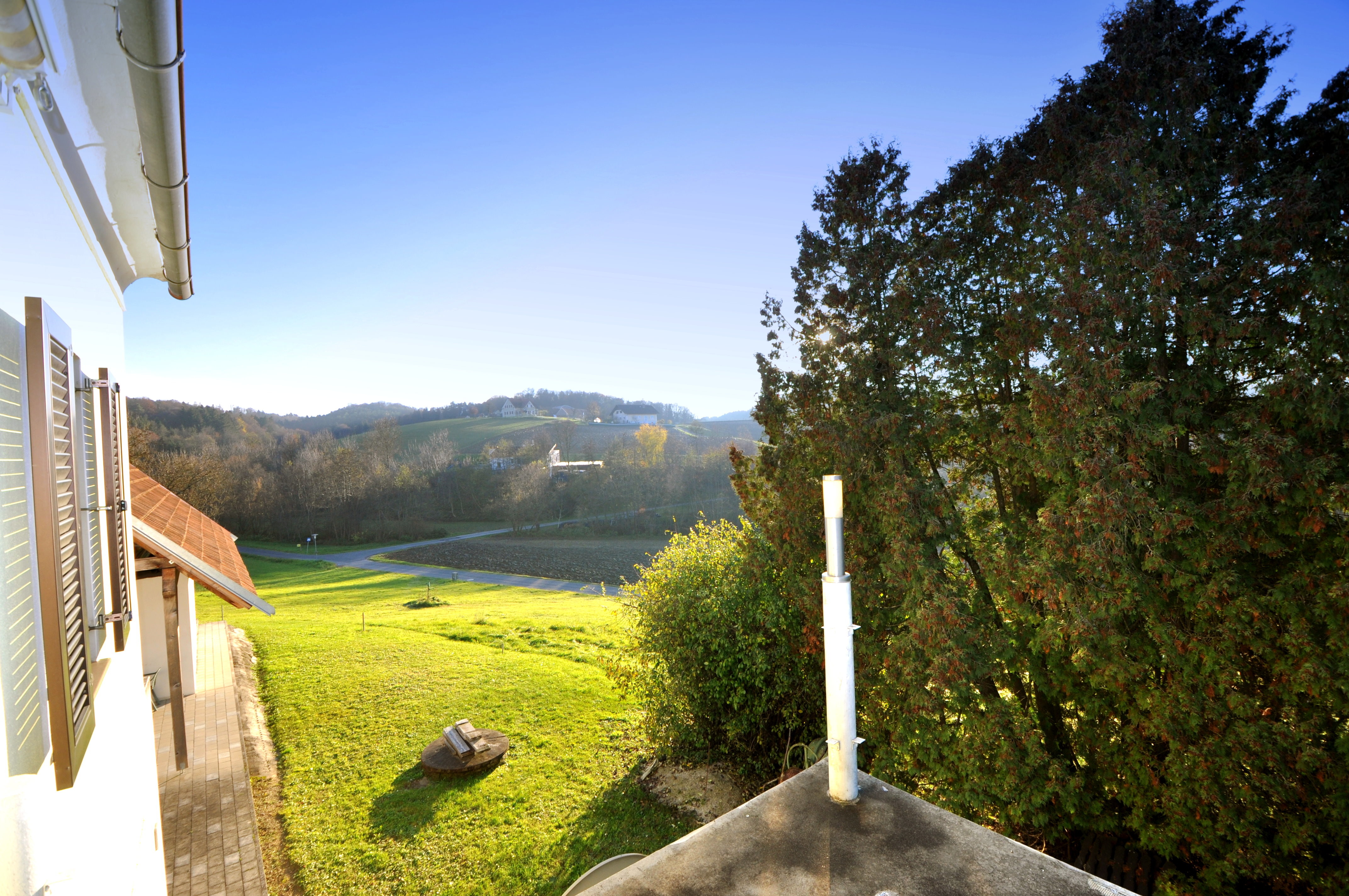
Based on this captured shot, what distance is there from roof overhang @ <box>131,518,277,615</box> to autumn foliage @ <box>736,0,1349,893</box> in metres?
6.68

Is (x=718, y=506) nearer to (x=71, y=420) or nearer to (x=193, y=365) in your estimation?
(x=71, y=420)

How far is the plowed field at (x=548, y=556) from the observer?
3400 cm

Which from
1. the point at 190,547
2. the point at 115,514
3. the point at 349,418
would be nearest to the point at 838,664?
the point at 115,514

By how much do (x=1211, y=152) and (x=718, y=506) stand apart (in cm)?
3935

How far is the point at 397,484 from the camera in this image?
5178 centimetres

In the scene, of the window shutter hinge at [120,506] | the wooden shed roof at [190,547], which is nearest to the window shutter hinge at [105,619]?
the window shutter hinge at [120,506]

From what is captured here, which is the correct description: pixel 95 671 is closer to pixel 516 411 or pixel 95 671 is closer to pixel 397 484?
pixel 397 484

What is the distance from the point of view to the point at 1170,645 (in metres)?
5.59

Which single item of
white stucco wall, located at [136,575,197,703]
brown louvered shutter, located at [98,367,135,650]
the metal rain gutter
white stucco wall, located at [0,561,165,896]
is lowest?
white stucco wall, located at [136,575,197,703]

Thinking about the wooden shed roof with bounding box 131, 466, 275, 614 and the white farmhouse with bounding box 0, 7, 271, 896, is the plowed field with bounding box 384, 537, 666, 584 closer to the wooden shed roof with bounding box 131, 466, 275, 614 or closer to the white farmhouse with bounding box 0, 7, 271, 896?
the wooden shed roof with bounding box 131, 466, 275, 614

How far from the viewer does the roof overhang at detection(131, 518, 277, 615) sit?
6.81 meters

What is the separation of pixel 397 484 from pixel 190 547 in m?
47.5

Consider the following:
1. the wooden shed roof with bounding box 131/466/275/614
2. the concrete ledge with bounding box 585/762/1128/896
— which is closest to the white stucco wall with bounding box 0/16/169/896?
the concrete ledge with bounding box 585/762/1128/896

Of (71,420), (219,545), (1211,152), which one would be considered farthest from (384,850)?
(1211,152)
